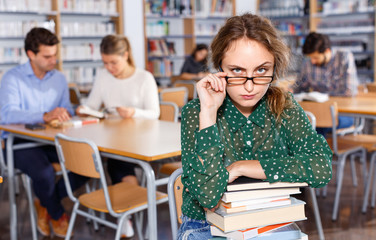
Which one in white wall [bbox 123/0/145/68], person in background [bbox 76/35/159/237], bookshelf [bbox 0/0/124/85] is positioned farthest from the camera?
white wall [bbox 123/0/145/68]

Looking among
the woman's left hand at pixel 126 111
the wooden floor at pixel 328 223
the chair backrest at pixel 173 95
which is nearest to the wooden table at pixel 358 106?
the wooden floor at pixel 328 223

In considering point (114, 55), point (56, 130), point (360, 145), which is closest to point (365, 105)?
point (360, 145)

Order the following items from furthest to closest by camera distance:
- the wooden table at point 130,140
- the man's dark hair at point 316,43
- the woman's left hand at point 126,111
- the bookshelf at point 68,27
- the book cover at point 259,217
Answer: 1. the bookshelf at point 68,27
2. the man's dark hair at point 316,43
3. the woman's left hand at point 126,111
4. the wooden table at point 130,140
5. the book cover at point 259,217

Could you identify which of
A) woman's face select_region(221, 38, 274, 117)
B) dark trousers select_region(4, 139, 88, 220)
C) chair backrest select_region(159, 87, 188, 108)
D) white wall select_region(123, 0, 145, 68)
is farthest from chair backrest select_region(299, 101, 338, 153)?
white wall select_region(123, 0, 145, 68)

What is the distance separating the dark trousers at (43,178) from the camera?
112 inches

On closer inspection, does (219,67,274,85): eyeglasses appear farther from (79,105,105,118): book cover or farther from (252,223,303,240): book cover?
(79,105,105,118): book cover

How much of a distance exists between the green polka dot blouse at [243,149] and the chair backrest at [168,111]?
197cm

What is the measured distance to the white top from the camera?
10.7 feet

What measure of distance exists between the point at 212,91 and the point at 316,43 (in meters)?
2.95

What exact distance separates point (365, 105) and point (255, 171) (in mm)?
2385

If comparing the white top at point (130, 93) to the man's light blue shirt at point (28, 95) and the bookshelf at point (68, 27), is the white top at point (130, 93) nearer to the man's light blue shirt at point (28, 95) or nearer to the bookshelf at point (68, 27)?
the man's light blue shirt at point (28, 95)

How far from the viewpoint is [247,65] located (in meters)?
1.22

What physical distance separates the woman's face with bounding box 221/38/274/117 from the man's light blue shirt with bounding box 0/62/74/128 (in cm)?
207

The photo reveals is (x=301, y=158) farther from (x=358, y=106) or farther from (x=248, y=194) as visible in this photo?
(x=358, y=106)
